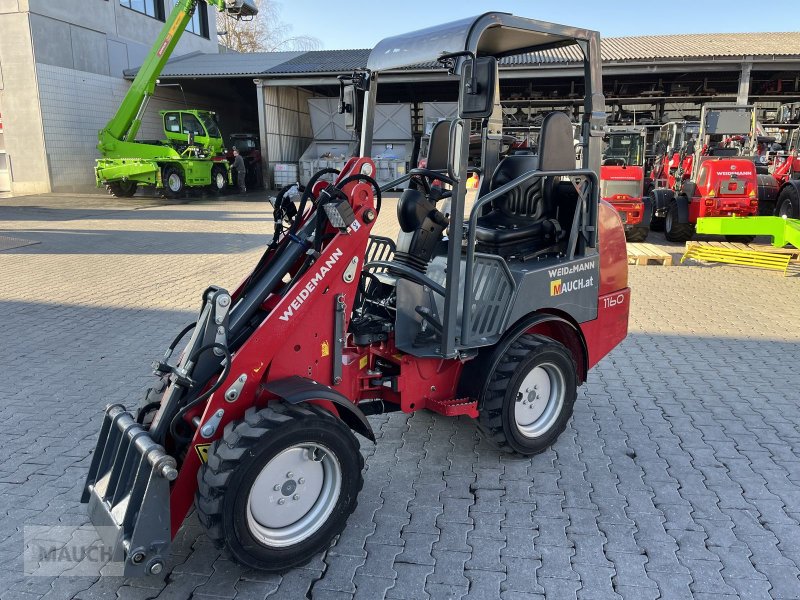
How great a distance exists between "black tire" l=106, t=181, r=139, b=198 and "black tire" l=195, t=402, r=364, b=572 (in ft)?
65.4

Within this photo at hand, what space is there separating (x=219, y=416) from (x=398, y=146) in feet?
71.4

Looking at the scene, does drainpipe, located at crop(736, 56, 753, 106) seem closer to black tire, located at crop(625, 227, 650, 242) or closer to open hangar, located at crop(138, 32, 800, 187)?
open hangar, located at crop(138, 32, 800, 187)

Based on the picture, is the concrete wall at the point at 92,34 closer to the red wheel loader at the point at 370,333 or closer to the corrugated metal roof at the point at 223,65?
the corrugated metal roof at the point at 223,65

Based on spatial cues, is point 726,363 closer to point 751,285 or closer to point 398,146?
point 751,285

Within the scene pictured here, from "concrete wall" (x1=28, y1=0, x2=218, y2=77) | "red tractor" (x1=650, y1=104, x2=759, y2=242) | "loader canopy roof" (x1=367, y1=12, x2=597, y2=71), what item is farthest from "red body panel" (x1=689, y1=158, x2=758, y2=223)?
"concrete wall" (x1=28, y1=0, x2=218, y2=77)

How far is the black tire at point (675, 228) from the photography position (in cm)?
1177

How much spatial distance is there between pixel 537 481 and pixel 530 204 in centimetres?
172

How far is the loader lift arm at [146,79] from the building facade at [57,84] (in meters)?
2.03

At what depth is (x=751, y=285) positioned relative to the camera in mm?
8562

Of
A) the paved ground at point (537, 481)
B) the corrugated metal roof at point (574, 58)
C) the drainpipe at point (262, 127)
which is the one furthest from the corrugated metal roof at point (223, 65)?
the paved ground at point (537, 481)

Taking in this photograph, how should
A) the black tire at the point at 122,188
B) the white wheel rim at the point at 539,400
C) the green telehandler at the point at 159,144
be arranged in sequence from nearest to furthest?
the white wheel rim at the point at 539,400, the green telehandler at the point at 159,144, the black tire at the point at 122,188

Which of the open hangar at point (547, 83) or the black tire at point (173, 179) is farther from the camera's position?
the black tire at point (173, 179)

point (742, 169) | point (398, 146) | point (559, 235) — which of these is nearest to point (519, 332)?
point (559, 235)

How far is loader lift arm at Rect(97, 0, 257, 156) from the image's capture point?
1902cm
